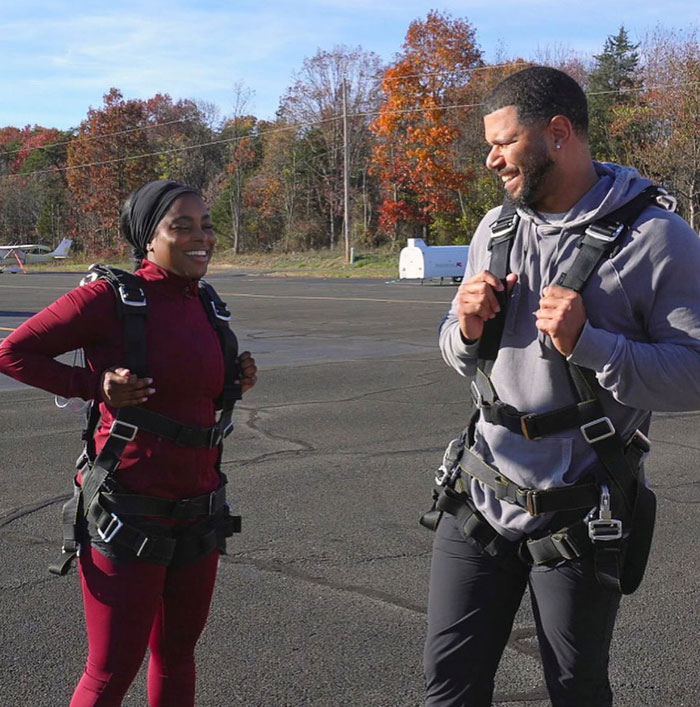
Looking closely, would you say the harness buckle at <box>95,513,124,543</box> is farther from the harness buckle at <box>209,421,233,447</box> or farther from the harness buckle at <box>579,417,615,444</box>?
the harness buckle at <box>579,417,615,444</box>

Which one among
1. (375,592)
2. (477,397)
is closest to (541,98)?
(477,397)

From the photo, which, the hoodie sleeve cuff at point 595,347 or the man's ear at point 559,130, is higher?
the man's ear at point 559,130

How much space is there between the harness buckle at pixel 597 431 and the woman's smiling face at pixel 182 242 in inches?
50.2

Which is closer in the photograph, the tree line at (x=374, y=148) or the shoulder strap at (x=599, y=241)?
the shoulder strap at (x=599, y=241)

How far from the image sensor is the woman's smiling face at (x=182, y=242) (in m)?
3.02

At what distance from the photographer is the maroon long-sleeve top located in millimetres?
2865

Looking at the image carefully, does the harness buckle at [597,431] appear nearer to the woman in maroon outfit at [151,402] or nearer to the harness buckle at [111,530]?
the woman in maroon outfit at [151,402]

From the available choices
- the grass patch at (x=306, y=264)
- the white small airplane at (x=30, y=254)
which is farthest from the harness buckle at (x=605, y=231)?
the white small airplane at (x=30, y=254)

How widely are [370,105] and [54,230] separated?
33.5m

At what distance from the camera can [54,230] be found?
7388 centimetres

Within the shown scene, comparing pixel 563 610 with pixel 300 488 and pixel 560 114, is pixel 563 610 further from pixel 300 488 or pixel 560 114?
pixel 300 488

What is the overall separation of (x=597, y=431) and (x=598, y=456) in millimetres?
80

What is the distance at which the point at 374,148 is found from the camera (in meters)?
48.4

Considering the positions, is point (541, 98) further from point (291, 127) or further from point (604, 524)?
point (291, 127)
